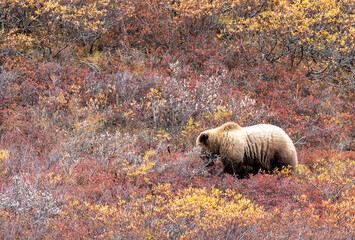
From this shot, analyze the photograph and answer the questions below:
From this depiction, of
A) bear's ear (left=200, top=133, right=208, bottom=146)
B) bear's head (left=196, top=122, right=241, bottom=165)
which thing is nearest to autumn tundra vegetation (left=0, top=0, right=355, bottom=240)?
bear's head (left=196, top=122, right=241, bottom=165)

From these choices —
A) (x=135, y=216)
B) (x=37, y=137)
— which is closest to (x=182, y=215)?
(x=135, y=216)

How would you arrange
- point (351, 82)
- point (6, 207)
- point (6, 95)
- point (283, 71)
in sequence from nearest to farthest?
point (6, 207)
point (6, 95)
point (283, 71)
point (351, 82)

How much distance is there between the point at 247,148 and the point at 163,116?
2.89m

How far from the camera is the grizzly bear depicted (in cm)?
680

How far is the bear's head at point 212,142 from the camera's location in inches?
275

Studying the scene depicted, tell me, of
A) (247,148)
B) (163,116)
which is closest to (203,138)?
(247,148)

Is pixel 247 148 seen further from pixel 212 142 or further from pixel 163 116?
pixel 163 116

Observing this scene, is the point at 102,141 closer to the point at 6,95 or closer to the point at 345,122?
the point at 6,95

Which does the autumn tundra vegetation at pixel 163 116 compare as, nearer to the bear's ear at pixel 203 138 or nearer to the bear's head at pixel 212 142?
the bear's head at pixel 212 142

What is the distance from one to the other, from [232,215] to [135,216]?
4.16 ft

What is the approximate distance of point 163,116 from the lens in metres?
8.97

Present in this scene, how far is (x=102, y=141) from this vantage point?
7273mm

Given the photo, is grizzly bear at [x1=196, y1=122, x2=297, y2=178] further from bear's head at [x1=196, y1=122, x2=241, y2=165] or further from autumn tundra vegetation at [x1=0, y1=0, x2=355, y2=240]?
autumn tundra vegetation at [x1=0, y1=0, x2=355, y2=240]

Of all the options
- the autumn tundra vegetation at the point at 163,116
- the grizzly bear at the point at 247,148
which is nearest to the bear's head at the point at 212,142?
the grizzly bear at the point at 247,148
